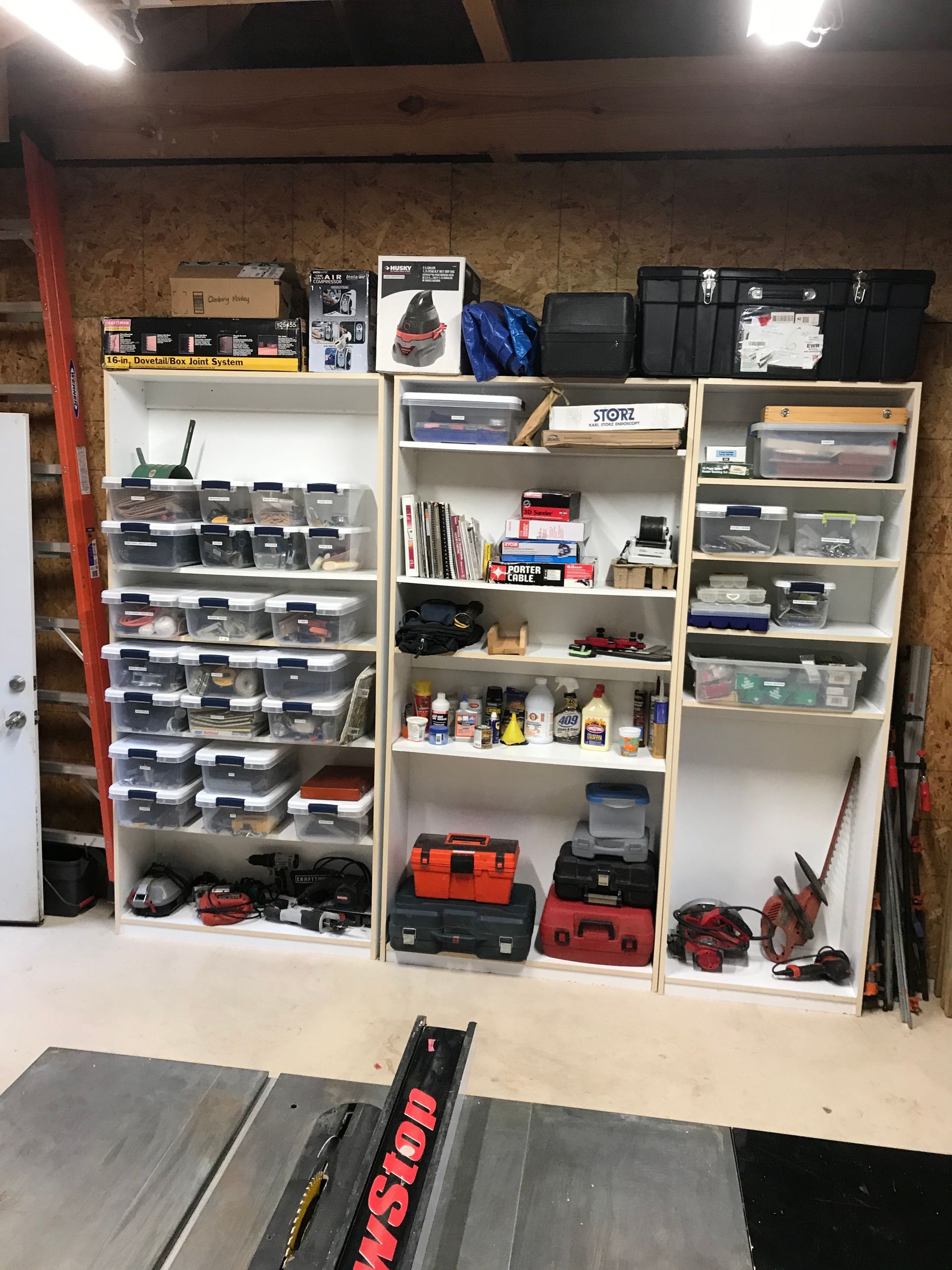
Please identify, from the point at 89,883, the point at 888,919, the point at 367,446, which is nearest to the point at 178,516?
the point at 367,446

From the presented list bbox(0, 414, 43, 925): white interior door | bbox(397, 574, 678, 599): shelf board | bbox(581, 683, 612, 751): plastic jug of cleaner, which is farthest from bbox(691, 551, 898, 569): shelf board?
bbox(0, 414, 43, 925): white interior door

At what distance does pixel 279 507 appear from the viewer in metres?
3.37

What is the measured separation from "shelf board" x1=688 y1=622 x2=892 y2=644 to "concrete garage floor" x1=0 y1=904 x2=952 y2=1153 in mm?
1325

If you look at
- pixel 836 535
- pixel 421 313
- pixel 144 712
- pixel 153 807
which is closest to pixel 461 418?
pixel 421 313

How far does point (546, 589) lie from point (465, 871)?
3.63 feet

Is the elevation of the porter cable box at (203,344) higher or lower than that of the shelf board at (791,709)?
higher

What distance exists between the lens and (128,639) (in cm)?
352

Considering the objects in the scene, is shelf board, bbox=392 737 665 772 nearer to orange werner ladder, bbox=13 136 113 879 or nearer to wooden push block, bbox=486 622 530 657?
wooden push block, bbox=486 622 530 657

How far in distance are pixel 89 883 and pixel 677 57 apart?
3.90 metres

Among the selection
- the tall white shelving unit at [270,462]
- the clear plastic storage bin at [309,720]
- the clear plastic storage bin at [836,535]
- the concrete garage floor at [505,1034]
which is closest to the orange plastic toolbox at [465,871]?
the tall white shelving unit at [270,462]

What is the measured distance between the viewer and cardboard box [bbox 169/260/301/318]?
10.7ft

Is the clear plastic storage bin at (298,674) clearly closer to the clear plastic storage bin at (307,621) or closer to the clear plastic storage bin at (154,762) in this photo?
the clear plastic storage bin at (307,621)

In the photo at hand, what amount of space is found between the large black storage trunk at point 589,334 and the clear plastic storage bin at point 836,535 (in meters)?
0.81

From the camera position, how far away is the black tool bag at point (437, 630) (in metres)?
3.26
